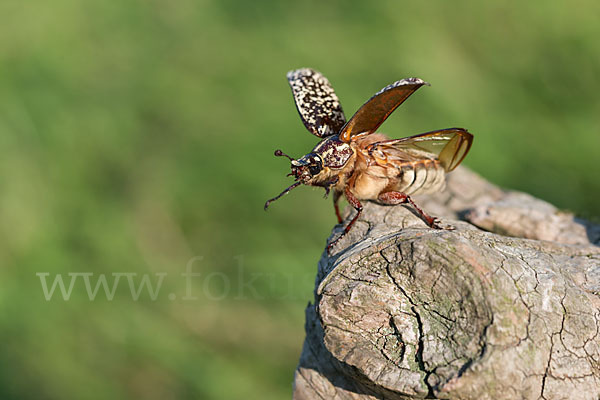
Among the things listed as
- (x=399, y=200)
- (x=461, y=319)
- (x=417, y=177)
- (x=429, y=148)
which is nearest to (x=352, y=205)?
(x=399, y=200)

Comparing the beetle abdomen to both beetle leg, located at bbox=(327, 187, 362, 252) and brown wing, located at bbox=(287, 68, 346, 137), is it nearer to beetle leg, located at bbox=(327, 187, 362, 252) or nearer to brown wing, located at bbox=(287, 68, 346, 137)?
beetle leg, located at bbox=(327, 187, 362, 252)

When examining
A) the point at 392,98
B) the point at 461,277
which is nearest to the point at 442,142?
the point at 392,98

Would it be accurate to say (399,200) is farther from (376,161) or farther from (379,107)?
(379,107)

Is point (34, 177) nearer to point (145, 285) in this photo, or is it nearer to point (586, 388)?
point (145, 285)

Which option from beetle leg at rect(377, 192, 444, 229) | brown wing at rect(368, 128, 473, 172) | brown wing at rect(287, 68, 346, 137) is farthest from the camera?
brown wing at rect(287, 68, 346, 137)

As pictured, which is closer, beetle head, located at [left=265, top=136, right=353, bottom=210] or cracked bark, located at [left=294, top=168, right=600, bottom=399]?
cracked bark, located at [left=294, top=168, right=600, bottom=399]

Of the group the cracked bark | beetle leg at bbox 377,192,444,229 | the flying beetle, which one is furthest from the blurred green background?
the cracked bark
